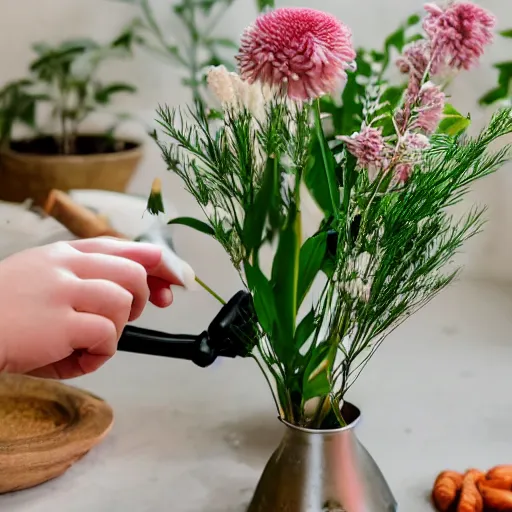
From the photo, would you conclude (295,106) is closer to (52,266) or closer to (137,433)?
(52,266)

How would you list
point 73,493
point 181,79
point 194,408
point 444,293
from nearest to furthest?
point 73,493 → point 194,408 → point 444,293 → point 181,79

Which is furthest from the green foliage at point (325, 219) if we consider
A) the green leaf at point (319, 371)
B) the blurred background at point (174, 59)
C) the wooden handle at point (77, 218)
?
the blurred background at point (174, 59)

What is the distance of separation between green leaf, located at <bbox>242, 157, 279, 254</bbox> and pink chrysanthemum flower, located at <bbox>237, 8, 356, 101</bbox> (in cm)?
4

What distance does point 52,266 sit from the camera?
499 millimetres

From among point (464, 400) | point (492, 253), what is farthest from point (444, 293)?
point (464, 400)

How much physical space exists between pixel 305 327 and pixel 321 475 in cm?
→ 10

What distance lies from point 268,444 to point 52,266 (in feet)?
0.94

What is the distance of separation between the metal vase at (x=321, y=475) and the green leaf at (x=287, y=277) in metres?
0.06

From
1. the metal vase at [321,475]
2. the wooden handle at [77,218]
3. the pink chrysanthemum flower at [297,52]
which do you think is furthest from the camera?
the wooden handle at [77,218]

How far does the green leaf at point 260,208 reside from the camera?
0.43 meters

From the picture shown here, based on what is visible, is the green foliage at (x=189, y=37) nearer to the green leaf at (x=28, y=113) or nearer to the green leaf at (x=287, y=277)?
the green leaf at (x=28, y=113)

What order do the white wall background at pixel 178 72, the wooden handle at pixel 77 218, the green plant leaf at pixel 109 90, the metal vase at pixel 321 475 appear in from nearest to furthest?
1. the metal vase at pixel 321 475
2. the wooden handle at pixel 77 218
3. the white wall background at pixel 178 72
4. the green plant leaf at pixel 109 90

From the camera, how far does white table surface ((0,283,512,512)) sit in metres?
0.62

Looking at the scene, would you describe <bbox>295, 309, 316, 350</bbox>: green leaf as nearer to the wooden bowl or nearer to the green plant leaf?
the wooden bowl
